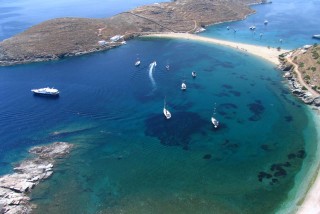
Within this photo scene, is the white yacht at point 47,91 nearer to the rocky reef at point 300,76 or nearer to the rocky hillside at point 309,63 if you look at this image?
the rocky reef at point 300,76

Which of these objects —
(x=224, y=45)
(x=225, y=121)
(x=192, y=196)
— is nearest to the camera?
(x=192, y=196)

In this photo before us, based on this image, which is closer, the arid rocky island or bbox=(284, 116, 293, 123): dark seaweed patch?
bbox=(284, 116, 293, 123): dark seaweed patch

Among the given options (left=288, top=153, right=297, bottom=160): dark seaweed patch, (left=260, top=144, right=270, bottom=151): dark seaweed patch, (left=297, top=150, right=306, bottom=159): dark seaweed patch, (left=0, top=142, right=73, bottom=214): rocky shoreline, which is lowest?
(left=0, top=142, right=73, bottom=214): rocky shoreline

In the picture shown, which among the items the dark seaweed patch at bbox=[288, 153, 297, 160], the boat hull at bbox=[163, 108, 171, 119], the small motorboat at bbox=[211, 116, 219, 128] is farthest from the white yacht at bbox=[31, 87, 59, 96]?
the dark seaweed patch at bbox=[288, 153, 297, 160]

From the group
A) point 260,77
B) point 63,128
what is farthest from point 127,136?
point 260,77

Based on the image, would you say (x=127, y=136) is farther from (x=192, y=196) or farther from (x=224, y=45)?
(x=224, y=45)

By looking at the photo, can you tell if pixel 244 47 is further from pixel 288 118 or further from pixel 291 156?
pixel 291 156

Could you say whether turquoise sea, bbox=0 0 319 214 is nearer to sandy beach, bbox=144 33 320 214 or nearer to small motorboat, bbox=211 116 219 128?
small motorboat, bbox=211 116 219 128
